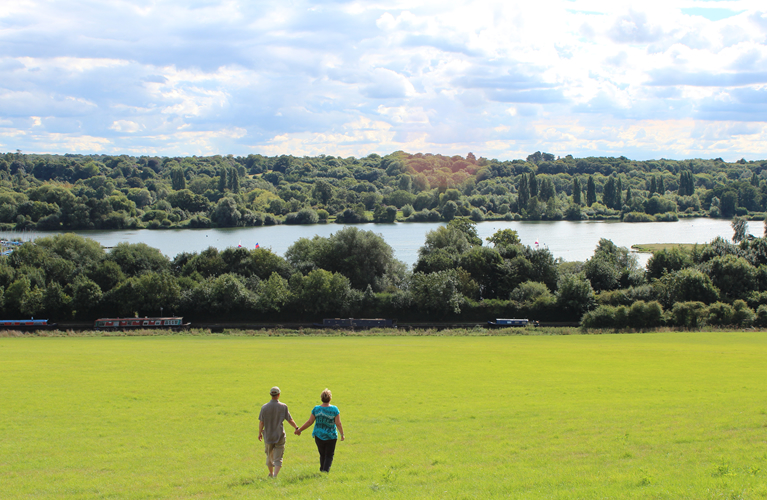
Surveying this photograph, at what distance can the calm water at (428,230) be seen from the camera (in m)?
119

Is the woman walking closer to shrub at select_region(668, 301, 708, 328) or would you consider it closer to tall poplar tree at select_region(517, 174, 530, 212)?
shrub at select_region(668, 301, 708, 328)

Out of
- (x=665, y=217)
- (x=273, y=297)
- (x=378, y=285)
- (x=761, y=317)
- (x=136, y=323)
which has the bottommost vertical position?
(x=136, y=323)

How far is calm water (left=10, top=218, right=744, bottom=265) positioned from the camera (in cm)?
11881

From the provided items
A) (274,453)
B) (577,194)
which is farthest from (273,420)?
(577,194)

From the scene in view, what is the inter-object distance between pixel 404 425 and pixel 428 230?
131m

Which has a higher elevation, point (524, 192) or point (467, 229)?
point (524, 192)

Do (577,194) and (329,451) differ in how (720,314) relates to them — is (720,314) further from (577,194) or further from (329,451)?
(577,194)

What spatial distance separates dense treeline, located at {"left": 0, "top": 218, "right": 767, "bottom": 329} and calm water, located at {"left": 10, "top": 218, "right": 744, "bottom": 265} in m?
→ 29.3

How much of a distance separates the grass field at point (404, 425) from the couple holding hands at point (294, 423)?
43 cm

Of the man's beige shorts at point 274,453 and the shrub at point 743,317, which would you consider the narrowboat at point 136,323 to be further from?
the shrub at point 743,317

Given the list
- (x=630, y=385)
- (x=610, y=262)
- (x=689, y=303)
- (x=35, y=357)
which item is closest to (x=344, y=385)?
(x=630, y=385)

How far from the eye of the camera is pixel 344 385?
2342 centimetres

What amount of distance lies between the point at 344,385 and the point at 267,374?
4.76m

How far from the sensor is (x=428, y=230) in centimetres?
14688
